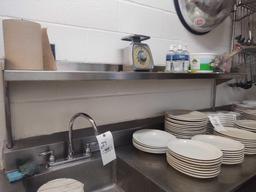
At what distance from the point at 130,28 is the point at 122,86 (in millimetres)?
332

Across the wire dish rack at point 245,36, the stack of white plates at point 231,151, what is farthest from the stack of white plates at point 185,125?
the wire dish rack at point 245,36

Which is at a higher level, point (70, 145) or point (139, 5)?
point (139, 5)

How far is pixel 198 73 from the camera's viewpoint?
1.11m

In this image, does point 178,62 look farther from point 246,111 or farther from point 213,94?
point 246,111

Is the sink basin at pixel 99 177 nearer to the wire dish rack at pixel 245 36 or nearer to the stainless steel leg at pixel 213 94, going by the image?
the stainless steel leg at pixel 213 94

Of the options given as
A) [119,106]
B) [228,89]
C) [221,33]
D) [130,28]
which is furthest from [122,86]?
[228,89]

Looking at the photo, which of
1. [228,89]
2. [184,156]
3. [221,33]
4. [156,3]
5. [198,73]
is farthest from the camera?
[228,89]

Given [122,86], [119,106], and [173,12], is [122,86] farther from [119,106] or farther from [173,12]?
[173,12]

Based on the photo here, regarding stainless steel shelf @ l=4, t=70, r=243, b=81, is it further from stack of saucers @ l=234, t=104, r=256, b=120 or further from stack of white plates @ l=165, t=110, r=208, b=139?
stack of saucers @ l=234, t=104, r=256, b=120

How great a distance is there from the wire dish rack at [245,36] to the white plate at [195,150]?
0.97m

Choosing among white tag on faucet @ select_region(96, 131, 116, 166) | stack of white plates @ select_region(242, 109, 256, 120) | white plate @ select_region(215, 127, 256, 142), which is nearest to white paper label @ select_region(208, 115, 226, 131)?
white plate @ select_region(215, 127, 256, 142)

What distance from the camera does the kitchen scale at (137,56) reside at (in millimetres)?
980

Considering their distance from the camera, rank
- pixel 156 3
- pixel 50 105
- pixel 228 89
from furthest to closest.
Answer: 1. pixel 228 89
2. pixel 156 3
3. pixel 50 105

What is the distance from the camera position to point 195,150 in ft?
2.94
